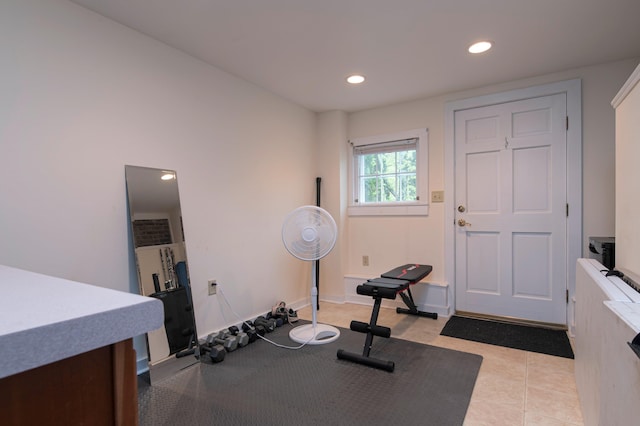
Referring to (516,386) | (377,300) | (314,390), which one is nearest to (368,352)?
(377,300)

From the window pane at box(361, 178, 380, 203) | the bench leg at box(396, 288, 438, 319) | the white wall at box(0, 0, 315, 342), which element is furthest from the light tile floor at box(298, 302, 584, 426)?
the white wall at box(0, 0, 315, 342)

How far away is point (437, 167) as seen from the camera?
3.41 meters

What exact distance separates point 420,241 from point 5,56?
3.30 metres

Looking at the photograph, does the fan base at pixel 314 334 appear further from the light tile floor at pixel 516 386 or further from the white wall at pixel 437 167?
the white wall at pixel 437 167

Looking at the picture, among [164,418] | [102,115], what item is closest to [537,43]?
[102,115]

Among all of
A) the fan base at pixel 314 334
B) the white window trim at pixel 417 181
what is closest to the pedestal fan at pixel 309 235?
the fan base at pixel 314 334

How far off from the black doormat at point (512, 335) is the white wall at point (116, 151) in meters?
1.69

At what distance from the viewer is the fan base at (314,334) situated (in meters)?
2.62

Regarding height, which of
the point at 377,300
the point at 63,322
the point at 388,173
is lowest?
the point at 377,300

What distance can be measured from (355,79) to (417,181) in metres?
1.22

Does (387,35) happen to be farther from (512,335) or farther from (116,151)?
(512,335)

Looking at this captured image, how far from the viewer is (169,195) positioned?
7.68 feet

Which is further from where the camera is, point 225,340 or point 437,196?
point 437,196

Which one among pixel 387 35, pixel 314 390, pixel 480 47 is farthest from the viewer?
pixel 480 47
